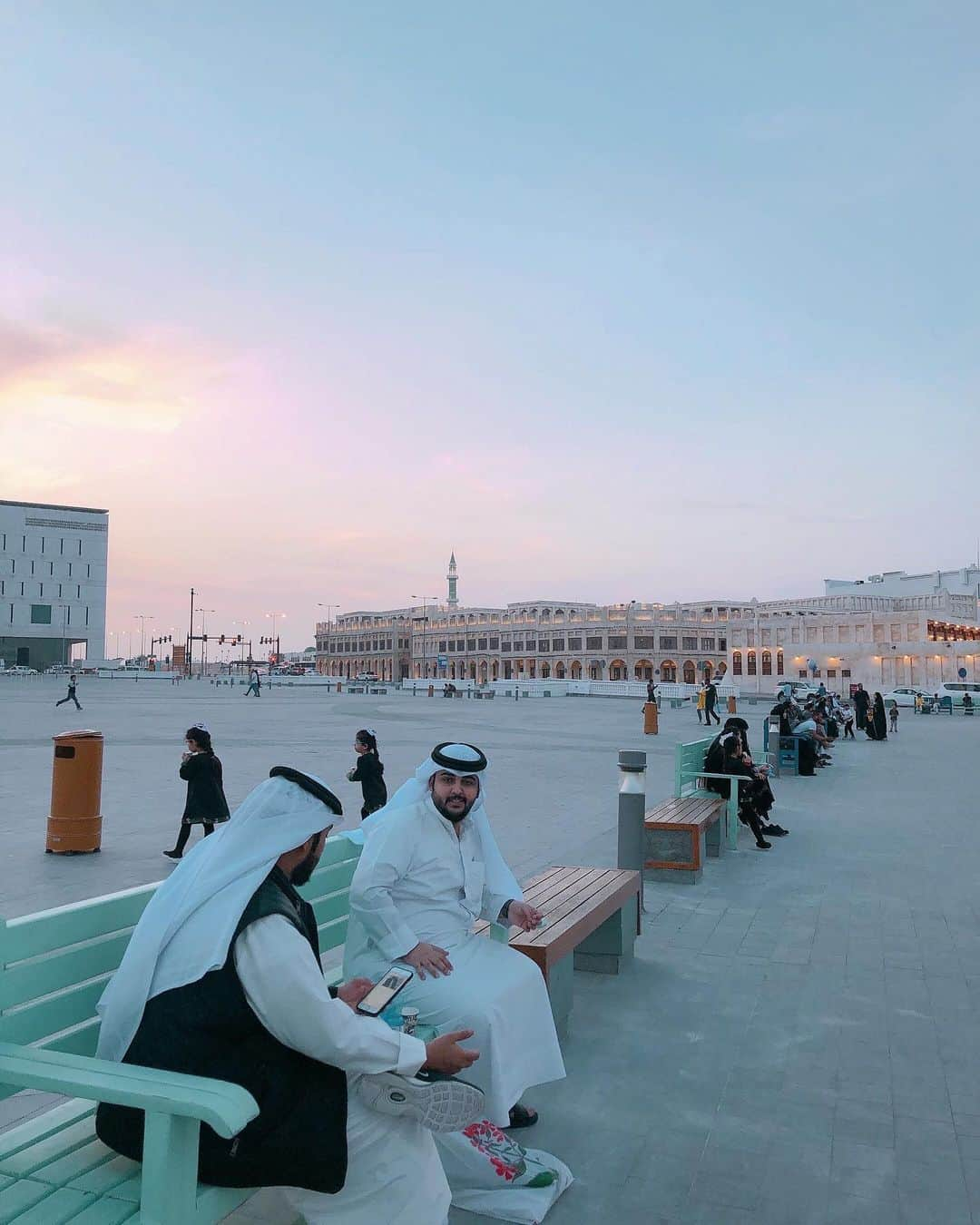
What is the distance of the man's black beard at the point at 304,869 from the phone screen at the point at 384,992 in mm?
403

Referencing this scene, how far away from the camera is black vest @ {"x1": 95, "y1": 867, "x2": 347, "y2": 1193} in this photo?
234cm

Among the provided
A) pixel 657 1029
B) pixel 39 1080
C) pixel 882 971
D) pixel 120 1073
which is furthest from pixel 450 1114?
pixel 882 971

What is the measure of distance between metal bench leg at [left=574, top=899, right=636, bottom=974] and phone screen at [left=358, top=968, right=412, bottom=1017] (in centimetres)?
292

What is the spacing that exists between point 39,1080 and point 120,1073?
201 mm

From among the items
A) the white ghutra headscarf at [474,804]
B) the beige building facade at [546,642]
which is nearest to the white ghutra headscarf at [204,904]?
the white ghutra headscarf at [474,804]

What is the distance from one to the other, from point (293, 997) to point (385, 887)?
134 cm

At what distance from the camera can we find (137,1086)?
85.7 inches

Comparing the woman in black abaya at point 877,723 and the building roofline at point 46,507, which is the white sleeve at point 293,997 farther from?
the building roofline at point 46,507

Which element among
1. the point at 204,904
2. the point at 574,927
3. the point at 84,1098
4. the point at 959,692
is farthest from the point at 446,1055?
the point at 959,692

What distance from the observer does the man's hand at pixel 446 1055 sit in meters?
2.60

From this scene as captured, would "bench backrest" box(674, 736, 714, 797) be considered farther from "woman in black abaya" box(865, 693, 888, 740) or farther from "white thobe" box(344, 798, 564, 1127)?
"woman in black abaya" box(865, 693, 888, 740)

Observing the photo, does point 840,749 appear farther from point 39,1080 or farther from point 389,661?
point 389,661

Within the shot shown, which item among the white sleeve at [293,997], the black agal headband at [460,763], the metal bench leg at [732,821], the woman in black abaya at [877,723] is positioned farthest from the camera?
the woman in black abaya at [877,723]

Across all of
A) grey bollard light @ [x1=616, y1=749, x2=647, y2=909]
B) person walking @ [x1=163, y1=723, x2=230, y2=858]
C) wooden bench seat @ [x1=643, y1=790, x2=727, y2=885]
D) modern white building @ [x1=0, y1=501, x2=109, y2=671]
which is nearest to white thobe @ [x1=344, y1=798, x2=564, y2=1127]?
grey bollard light @ [x1=616, y1=749, x2=647, y2=909]
